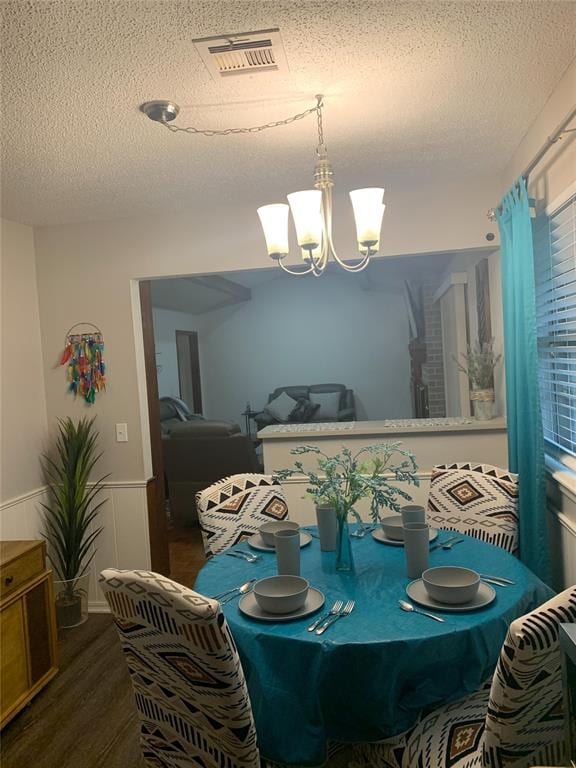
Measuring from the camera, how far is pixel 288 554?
5.93 feet

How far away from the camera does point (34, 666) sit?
2.58 m

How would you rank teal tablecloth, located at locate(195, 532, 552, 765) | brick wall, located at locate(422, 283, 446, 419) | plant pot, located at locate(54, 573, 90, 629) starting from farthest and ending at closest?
1. brick wall, located at locate(422, 283, 446, 419)
2. plant pot, located at locate(54, 573, 90, 629)
3. teal tablecloth, located at locate(195, 532, 552, 765)

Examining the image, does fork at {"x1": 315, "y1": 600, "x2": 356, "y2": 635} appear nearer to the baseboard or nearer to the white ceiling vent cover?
the white ceiling vent cover

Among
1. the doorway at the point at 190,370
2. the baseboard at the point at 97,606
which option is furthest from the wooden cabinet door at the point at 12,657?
the doorway at the point at 190,370

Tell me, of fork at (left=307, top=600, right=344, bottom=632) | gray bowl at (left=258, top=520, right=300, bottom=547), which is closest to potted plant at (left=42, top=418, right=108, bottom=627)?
gray bowl at (left=258, top=520, right=300, bottom=547)

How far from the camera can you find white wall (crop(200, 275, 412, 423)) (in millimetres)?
8711

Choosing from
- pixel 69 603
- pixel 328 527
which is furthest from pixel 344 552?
pixel 69 603

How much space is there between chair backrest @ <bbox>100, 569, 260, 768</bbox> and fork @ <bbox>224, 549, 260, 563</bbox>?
0.67 metres

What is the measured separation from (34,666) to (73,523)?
886mm

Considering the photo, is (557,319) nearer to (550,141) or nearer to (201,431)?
(550,141)

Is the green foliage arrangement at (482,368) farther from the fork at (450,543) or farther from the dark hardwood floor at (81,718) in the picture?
the dark hardwood floor at (81,718)

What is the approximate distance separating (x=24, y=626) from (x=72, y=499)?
892 millimetres

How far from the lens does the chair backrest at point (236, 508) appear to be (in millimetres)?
2494

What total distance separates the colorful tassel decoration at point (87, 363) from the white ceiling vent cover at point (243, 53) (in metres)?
2.09
